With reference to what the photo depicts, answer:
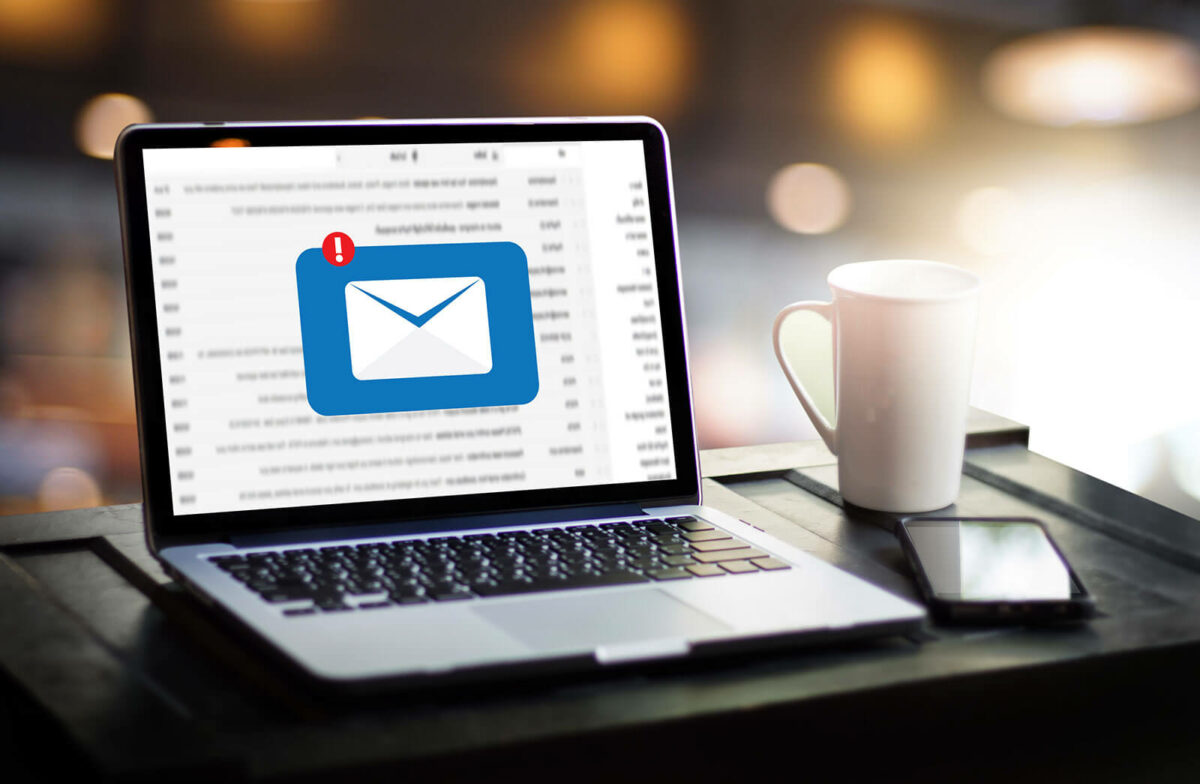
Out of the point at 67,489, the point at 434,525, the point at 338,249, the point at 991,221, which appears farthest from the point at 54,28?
the point at 991,221

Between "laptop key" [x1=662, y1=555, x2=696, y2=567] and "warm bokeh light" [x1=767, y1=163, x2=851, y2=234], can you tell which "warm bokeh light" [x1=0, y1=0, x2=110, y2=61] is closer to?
"warm bokeh light" [x1=767, y1=163, x2=851, y2=234]

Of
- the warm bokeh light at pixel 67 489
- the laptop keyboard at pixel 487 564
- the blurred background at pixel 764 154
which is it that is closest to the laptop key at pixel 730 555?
the laptop keyboard at pixel 487 564

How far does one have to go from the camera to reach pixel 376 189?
773 mm

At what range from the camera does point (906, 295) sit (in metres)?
0.90

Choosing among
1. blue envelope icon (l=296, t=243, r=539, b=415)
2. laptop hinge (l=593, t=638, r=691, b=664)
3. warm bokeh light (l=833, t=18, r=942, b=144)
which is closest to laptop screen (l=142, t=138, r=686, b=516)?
blue envelope icon (l=296, t=243, r=539, b=415)

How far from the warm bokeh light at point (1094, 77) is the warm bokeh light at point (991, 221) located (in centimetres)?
12

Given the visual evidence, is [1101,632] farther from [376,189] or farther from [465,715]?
[376,189]

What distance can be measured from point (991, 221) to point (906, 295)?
100 cm

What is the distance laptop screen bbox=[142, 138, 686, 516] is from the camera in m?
0.73

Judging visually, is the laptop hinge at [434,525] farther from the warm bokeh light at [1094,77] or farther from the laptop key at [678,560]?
the warm bokeh light at [1094,77]

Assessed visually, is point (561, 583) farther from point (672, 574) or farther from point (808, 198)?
point (808, 198)

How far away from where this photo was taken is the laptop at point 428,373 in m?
0.68

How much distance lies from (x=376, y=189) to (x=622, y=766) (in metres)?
0.41

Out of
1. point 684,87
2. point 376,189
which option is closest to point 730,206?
point 684,87
